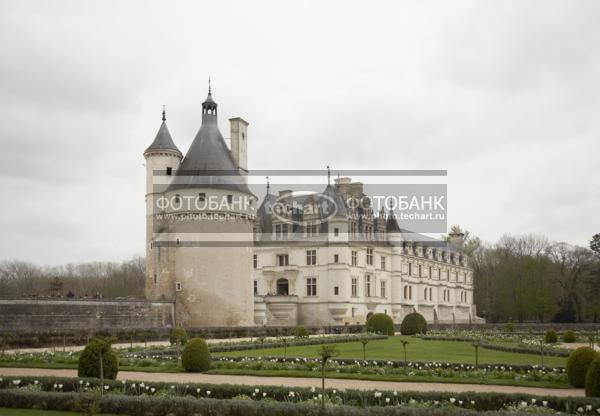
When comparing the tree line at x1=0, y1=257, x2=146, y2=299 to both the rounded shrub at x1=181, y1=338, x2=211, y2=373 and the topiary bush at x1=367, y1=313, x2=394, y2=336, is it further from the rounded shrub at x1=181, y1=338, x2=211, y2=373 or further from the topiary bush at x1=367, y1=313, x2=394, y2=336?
the rounded shrub at x1=181, y1=338, x2=211, y2=373

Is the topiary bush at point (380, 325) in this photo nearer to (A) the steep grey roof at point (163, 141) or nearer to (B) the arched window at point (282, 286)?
(B) the arched window at point (282, 286)

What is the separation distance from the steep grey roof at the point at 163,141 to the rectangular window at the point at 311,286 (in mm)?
12806

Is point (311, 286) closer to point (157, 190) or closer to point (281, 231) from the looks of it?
point (281, 231)

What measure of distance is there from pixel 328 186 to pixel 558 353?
2395 centimetres

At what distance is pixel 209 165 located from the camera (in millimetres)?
34531

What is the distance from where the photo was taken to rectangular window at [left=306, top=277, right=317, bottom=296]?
42469 millimetres

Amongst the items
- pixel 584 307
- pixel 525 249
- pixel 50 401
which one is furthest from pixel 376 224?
pixel 50 401

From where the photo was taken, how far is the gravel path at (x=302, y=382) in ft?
41.1

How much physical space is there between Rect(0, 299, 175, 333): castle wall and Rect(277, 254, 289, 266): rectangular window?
1211 cm

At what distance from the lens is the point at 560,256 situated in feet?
228

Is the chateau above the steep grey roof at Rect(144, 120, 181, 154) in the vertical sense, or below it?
below

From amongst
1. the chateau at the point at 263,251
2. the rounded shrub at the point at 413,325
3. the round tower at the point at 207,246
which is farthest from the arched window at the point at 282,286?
the rounded shrub at the point at 413,325

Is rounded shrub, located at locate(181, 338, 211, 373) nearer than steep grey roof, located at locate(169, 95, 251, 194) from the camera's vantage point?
A: Yes

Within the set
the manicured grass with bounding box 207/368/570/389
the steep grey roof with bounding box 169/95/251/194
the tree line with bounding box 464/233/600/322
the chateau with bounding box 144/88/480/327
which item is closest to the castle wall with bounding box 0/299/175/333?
the chateau with bounding box 144/88/480/327
